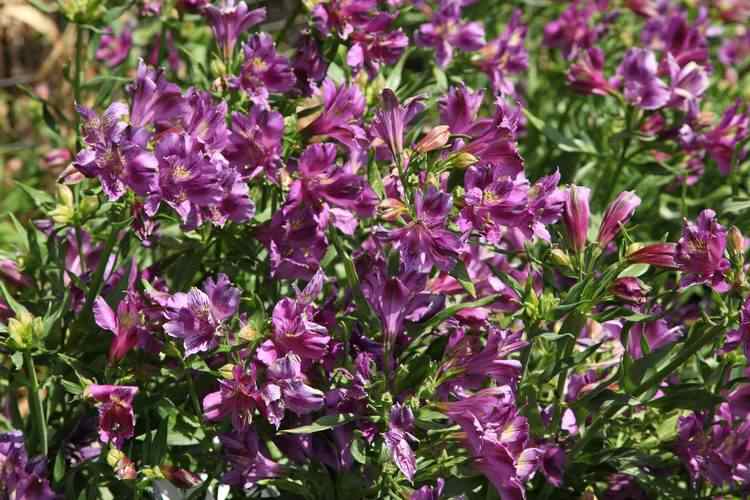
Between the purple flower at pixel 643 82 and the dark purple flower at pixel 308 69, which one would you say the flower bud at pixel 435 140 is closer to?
the dark purple flower at pixel 308 69

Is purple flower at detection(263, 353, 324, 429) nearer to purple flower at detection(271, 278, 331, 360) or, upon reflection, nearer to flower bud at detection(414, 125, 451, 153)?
purple flower at detection(271, 278, 331, 360)

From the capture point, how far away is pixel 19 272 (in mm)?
→ 1890

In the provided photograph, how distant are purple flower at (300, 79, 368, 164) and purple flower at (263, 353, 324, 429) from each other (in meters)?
0.39

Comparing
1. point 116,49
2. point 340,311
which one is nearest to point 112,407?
point 340,311

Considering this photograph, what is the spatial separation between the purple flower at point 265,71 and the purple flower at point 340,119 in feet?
0.22

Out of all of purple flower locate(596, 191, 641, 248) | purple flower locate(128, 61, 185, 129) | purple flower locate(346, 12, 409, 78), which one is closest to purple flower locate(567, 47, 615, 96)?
purple flower locate(346, 12, 409, 78)

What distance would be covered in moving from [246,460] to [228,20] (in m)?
0.75

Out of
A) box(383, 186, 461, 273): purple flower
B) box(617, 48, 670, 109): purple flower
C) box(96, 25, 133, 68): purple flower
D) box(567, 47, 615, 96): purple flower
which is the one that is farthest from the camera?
box(96, 25, 133, 68): purple flower

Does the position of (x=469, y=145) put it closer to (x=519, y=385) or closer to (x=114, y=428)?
(x=519, y=385)

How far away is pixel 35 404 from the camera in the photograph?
5.39ft

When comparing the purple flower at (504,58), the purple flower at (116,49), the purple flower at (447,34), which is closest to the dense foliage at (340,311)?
the purple flower at (447,34)

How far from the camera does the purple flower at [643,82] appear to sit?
6.72 feet

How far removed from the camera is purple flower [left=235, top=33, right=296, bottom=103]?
1690 millimetres

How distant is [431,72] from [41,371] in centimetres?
113
